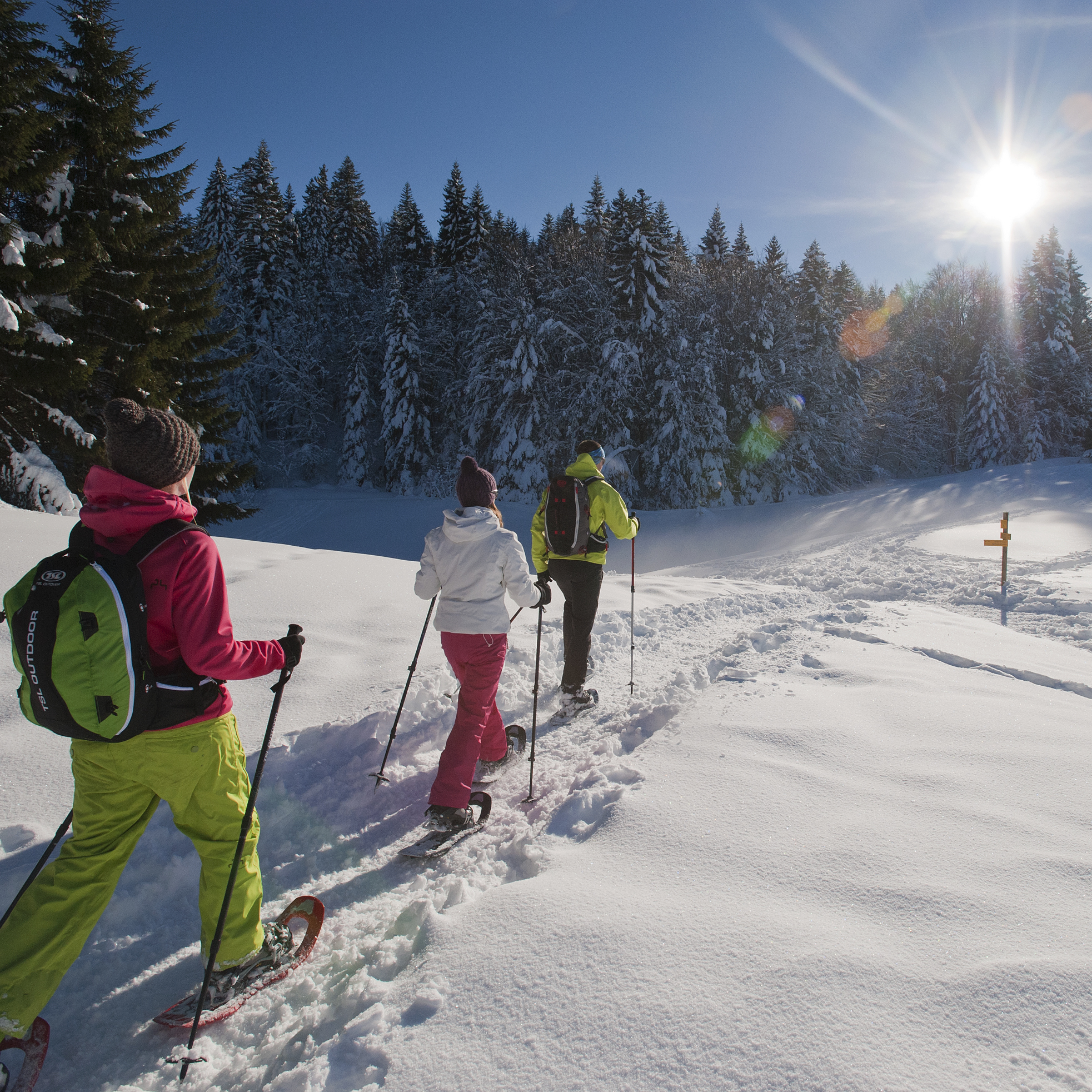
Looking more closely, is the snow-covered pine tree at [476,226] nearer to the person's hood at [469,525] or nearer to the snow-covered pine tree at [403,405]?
the snow-covered pine tree at [403,405]

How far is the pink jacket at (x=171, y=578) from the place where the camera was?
1.94m

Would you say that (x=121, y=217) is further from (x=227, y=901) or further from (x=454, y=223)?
(x=454, y=223)

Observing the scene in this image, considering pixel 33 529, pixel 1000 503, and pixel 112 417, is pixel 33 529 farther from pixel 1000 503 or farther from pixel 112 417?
pixel 1000 503

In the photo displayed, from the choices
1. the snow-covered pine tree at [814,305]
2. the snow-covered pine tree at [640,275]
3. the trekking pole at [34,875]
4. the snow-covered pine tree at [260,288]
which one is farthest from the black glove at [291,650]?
the snow-covered pine tree at [260,288]

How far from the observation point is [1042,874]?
2.32m

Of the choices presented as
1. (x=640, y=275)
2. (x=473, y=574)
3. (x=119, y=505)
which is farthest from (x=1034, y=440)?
(x=119, y=505)

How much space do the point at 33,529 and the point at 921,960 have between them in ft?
27.9

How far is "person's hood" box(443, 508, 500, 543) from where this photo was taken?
3.40 m

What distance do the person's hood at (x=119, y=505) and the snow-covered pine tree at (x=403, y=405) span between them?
95.4ft

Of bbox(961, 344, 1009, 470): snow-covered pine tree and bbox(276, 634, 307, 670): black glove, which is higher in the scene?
bbox(961, 344, 1009, 470): snow-covered pine tree

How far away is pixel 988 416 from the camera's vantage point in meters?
36.2

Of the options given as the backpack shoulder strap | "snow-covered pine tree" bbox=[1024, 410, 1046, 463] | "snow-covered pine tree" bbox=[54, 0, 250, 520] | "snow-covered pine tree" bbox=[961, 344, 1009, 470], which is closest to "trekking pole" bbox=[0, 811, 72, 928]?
the backpack shoulder strap

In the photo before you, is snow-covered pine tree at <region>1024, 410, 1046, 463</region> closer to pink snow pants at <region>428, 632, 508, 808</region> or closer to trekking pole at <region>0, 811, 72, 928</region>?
pink snow pants at <region>428, 632, 508, 808</region>

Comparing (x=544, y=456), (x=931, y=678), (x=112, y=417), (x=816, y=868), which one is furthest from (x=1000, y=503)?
(x=112, y=417)
